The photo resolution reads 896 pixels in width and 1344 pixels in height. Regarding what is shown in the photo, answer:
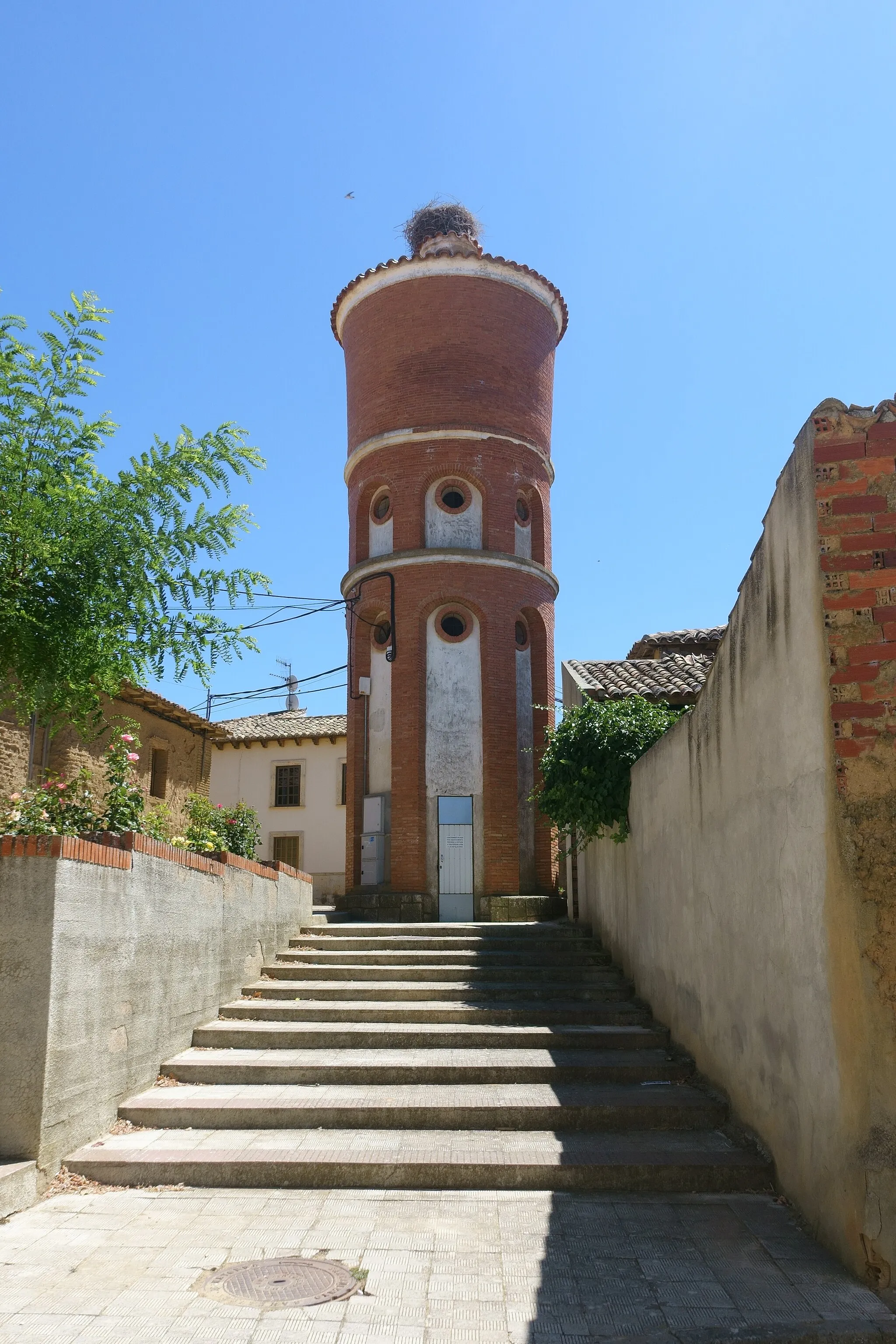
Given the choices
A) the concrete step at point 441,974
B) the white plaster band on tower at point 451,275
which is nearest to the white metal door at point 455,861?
the concrete step at point 441,974

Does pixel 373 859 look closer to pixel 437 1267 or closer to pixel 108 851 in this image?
pixel 108 851

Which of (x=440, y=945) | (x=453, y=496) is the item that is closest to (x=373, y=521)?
(x=453, y=496)

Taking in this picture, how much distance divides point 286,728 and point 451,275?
16231 mm

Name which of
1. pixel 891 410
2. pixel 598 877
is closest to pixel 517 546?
pixel 598 877

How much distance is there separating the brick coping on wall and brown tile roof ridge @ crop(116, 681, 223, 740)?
809cm

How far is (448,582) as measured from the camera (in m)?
18.6

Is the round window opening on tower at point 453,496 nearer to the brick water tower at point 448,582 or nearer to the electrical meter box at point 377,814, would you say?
the brick water tower at point 448,582

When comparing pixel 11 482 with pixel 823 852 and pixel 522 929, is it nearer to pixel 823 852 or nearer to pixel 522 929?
pixel 823 852

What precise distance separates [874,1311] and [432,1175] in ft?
8.80

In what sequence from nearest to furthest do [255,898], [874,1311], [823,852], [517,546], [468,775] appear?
[874,1311] → [823,852] → [255,898] → [468,775] → [517,546]

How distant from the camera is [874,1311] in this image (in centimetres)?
425

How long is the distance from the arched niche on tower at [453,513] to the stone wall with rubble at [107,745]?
648 centimetres

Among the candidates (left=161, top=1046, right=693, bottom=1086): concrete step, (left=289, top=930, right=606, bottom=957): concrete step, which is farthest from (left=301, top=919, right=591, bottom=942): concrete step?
(left=161, top=1046, right=693, bottom=1086): concrete step

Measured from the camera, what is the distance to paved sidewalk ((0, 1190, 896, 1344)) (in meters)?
4.18
